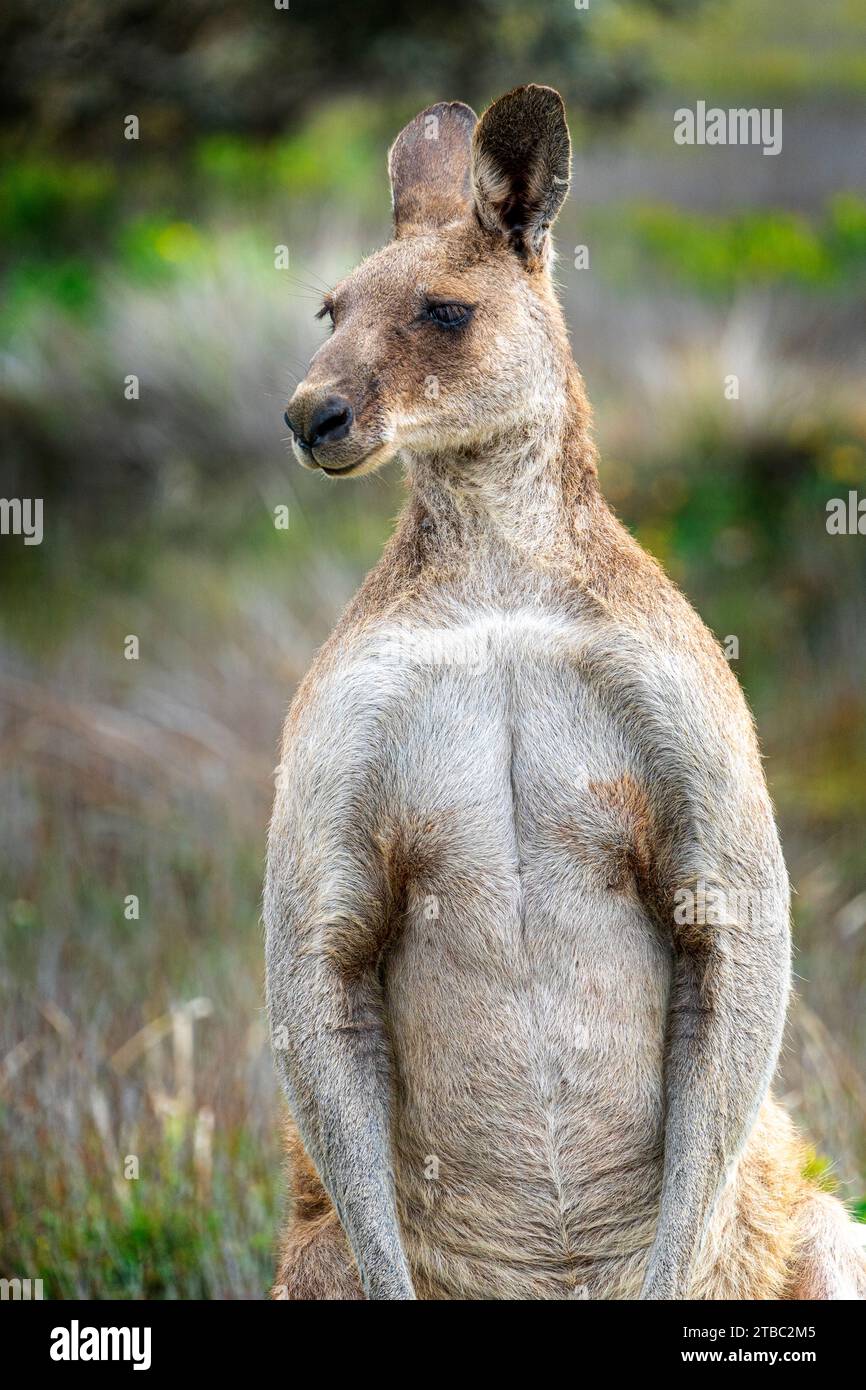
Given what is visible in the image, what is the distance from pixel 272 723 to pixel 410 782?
21.5 ft

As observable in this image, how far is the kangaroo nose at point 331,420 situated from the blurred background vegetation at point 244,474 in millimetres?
2538

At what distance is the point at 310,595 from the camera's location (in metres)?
12.5

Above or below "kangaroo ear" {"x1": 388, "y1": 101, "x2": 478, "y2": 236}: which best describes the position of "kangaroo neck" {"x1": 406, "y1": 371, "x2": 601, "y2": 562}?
below

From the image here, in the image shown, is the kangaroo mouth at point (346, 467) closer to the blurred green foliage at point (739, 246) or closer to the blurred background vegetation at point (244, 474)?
the blurred background vegetation at point (244, 474)

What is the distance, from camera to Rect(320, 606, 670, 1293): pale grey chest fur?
15.3 ft

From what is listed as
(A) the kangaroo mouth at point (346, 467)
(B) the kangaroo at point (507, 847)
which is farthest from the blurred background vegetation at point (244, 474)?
(A) the kangaroo mouth at point (346, 467)

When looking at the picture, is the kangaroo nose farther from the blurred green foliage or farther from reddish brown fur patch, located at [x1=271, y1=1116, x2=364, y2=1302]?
Answer: the blurred green foliage

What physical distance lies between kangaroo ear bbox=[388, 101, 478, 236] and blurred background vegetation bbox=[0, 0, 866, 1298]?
1.75 m

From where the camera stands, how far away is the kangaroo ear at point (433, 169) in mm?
5062

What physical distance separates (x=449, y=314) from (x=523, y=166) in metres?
0.49

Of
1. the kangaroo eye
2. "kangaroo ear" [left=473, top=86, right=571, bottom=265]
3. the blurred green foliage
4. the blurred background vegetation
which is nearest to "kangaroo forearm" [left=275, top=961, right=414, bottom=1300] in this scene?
the kangaroo eye

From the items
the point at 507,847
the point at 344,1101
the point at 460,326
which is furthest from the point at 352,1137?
the point at 460,326
